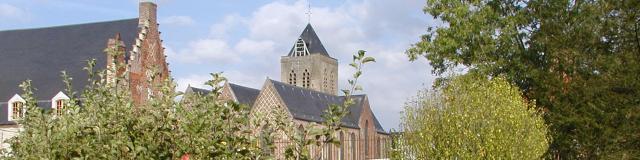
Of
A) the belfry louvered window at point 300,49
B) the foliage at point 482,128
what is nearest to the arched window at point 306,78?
the belfry louvered window at point 300,49

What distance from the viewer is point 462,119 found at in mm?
29219

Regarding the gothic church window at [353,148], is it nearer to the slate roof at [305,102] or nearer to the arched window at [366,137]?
the slate roof at [305,102]

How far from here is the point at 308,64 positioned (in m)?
110

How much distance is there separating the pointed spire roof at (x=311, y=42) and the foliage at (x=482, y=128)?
80.3 m

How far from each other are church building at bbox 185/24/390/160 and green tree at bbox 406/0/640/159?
222 inches

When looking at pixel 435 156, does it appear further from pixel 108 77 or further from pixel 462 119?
pixel 108 77

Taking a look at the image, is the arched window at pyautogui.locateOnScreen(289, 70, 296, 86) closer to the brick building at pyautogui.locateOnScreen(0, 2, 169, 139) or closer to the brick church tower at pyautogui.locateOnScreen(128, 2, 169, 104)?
the brick building at pyautogui.locateOnScreen(0, 2, 169, 139)

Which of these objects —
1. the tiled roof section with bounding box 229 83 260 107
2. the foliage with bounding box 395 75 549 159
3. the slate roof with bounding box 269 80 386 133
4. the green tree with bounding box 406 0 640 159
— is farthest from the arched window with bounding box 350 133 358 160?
the foliage with bounding box 395 75 549 159

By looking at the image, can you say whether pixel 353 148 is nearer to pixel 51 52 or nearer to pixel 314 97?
pixel 314 97

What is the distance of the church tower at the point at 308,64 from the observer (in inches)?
4343

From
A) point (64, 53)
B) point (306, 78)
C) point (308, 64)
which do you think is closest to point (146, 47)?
point (64, 53)

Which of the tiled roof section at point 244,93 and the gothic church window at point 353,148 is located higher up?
the tiled roof section at point 244,93

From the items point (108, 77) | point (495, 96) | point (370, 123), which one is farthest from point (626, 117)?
point (370, 123)

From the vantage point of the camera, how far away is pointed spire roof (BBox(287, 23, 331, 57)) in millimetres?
111250
